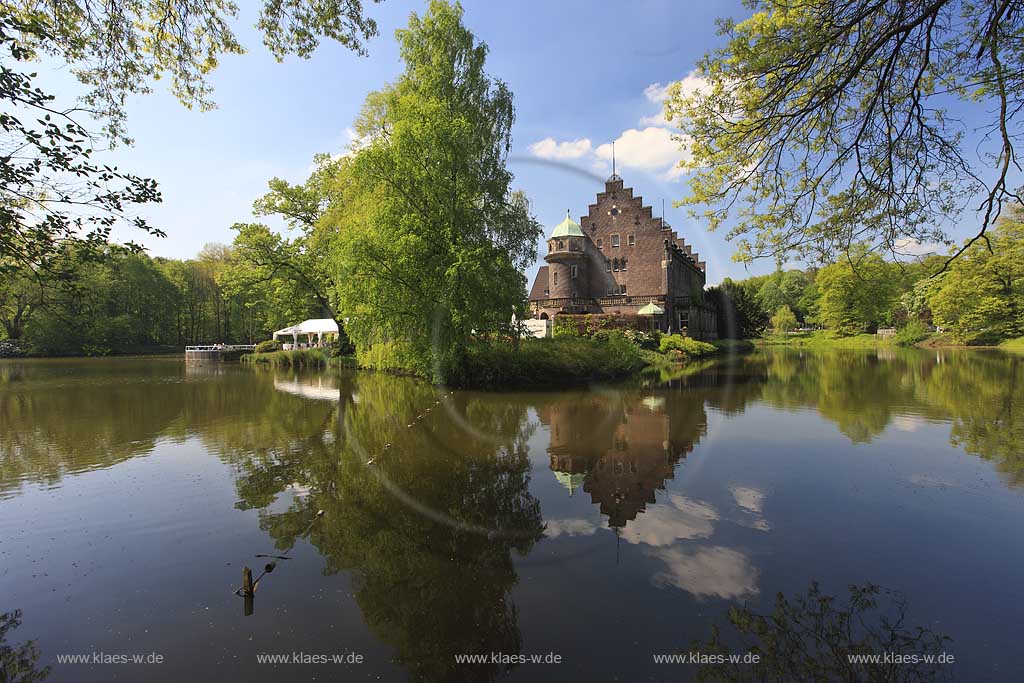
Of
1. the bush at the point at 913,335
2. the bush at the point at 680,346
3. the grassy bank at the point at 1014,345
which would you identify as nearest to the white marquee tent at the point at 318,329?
the bush at the point at 680,346

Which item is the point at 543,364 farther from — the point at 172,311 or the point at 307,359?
the point at 172,311

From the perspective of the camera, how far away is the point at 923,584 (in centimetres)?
435

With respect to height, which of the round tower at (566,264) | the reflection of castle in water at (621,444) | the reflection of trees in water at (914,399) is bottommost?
the reflection of castle in water at (621,444)

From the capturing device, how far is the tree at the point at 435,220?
17984 mm

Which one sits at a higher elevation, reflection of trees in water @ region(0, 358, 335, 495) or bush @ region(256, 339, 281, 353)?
bush @ region(256, 339, 281, 353)

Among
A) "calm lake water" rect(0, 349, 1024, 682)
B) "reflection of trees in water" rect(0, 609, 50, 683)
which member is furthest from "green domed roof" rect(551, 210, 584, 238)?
"reflection of trees in water" rect(0, 609, 50, 683)

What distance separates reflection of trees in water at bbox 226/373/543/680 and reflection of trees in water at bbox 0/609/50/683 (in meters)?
2.05

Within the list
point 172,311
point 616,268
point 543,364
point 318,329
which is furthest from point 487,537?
point 172,311

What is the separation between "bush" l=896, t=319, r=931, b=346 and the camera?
52938 millimetres

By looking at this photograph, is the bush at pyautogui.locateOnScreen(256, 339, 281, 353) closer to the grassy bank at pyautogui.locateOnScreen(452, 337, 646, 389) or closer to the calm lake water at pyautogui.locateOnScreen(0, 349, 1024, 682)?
the grassy bank at pyautogui.locateOnScreen(452, 337, 646, 389)

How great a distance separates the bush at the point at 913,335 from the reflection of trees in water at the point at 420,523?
61.5 m

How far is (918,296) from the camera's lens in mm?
54719

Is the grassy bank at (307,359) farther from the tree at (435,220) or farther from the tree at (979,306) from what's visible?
the tree at (979,306)

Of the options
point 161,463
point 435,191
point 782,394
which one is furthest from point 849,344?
point 161,463
